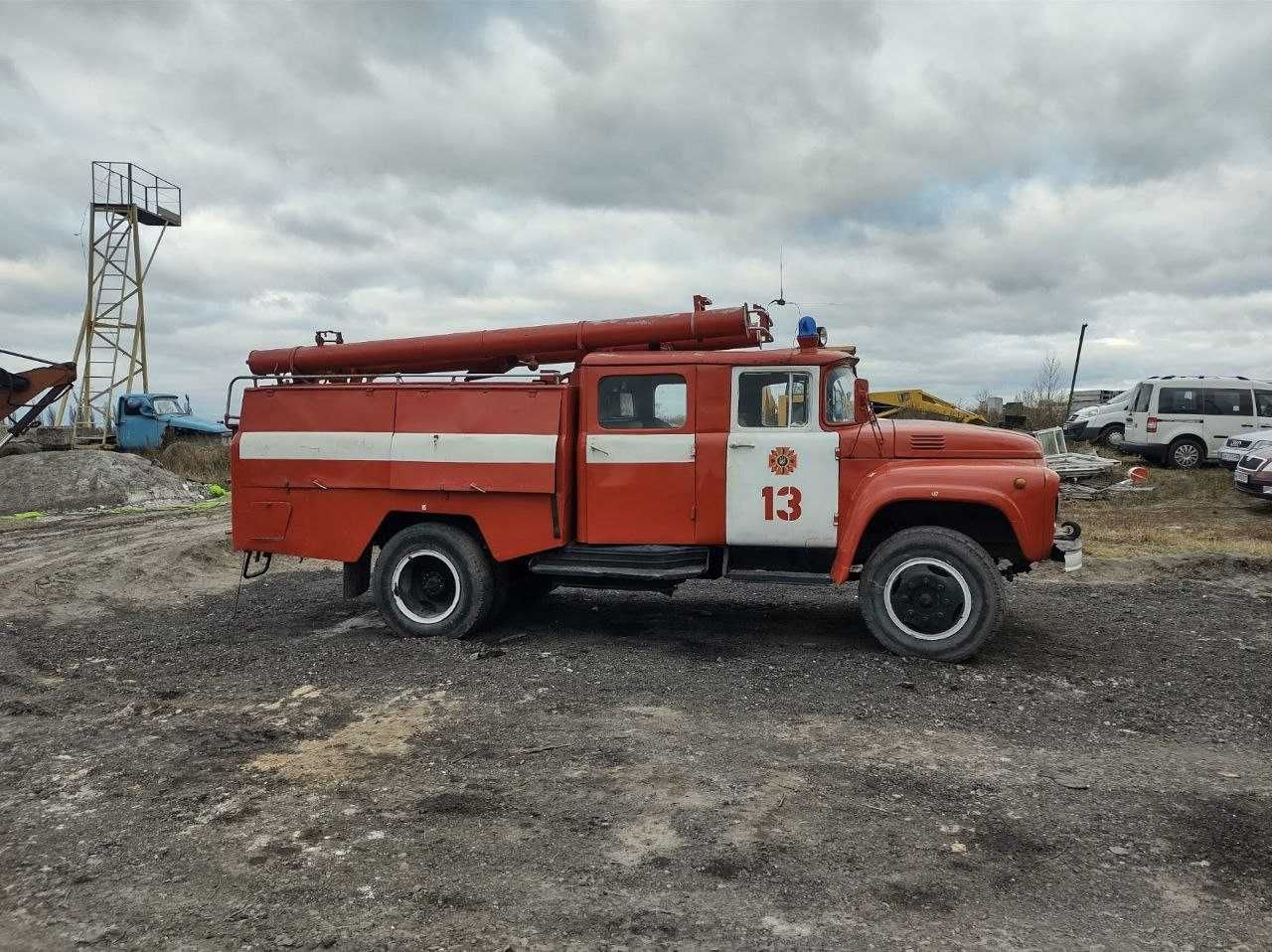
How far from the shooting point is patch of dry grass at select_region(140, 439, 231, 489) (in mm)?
22156

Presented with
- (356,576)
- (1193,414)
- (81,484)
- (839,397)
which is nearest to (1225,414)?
(1193,414)

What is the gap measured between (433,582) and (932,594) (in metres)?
3.98

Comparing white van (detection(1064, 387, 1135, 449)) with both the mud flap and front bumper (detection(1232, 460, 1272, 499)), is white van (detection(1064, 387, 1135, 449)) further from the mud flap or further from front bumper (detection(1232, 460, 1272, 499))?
the mud flap

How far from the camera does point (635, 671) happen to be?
6.26 metres

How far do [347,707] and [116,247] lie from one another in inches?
1159

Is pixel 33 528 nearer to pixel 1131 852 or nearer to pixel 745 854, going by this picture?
pixel 745 854

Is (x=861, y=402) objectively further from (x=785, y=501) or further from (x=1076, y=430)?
(x=1076, y=430)

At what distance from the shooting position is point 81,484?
17.9 metres

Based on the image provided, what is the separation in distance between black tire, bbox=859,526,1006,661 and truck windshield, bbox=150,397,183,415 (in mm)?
24035

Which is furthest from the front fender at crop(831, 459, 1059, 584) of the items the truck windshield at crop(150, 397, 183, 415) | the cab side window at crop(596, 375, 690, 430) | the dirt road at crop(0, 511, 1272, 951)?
the truck windshield at crop(150, 397, 183, 415)

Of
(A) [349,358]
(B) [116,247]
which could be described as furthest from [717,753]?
(B) [116,247]

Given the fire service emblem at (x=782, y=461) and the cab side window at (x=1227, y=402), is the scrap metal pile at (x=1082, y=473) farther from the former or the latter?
the fire service emblem at (x=782, y=461)

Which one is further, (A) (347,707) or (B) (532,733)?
(A) (347,707)

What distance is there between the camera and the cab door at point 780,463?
21.9ft
